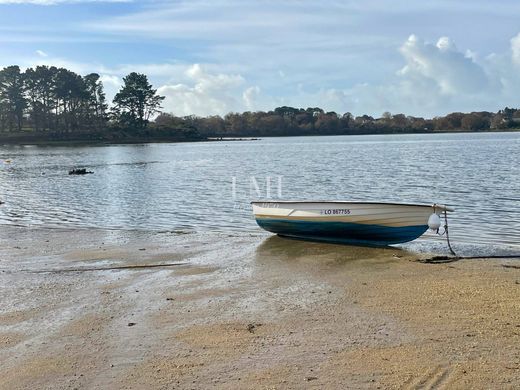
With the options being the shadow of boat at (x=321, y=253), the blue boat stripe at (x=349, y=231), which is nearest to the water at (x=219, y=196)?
the blue boat stripe at (x=349, y=231)

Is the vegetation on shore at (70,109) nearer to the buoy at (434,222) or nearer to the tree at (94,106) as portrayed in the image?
the tree at (94,106)

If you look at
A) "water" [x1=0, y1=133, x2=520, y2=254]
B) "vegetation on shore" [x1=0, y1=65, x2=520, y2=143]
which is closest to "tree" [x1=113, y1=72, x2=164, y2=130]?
"vegetation on shore" [x1=0, y1=65, x2=520, y2=143]

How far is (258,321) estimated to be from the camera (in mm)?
8250

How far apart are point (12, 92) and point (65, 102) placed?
14.8 m

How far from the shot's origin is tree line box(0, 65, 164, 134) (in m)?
128

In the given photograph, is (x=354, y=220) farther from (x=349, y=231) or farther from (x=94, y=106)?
(x=94, y=106)

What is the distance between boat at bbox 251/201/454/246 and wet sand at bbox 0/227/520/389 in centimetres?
78

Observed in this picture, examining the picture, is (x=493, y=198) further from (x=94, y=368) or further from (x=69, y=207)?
(x=94, y=368)

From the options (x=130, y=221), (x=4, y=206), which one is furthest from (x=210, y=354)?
(x=4, y=206)

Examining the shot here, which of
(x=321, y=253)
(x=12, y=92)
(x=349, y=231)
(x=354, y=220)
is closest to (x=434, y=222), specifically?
(x=354, y=220)

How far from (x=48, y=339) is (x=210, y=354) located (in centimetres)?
233

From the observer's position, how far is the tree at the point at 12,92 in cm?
12638

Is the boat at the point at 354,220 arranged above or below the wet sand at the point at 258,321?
above

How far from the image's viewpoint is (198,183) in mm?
37344
